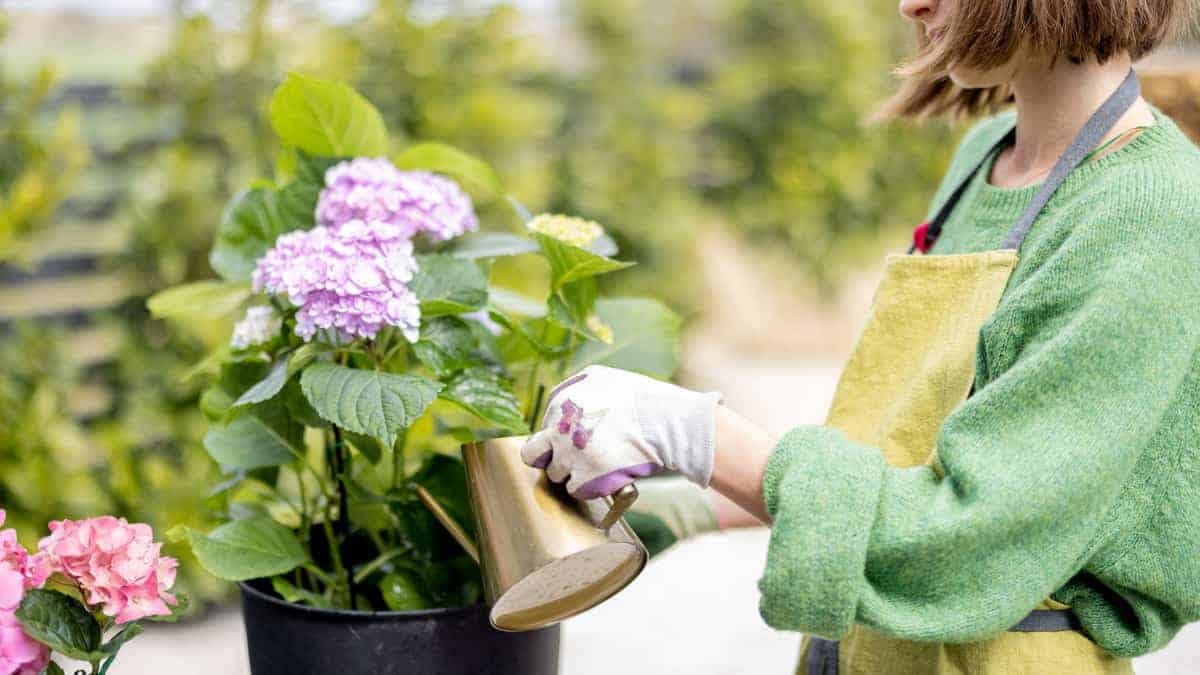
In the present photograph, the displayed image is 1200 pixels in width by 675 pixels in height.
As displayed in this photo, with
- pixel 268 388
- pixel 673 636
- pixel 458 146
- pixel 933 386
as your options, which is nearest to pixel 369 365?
pixel 268 388

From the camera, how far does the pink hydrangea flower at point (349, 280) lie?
39.3 inches

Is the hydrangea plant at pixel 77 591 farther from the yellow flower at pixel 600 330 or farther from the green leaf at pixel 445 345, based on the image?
the yellow flower at pixel 600 330

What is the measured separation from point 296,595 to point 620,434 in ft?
1.48

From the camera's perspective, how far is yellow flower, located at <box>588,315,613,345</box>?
3.89 feet

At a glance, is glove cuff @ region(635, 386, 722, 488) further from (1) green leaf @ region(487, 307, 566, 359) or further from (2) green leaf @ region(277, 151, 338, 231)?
(2) green leaf @ region(277, 151, 338, 231)

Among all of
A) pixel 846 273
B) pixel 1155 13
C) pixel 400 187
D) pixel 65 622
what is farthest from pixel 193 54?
pixel 846 273

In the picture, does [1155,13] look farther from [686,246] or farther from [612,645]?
[686,246]

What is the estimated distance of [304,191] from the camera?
4.04ft

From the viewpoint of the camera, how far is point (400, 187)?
1.17 m

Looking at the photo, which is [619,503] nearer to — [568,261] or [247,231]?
[568,261]

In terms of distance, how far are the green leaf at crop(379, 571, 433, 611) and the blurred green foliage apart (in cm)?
32

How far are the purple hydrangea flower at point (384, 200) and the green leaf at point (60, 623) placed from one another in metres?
0.45

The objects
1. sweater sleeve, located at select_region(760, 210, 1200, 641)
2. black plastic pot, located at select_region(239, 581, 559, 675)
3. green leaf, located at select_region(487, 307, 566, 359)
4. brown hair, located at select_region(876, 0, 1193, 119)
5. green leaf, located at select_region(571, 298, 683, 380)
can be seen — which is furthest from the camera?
green leaf, located at select_region(571, 298, 683, 380)

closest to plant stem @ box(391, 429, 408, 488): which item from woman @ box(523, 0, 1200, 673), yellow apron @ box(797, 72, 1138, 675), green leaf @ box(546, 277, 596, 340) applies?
green leaf @ box(546, 277, 596, 340)
